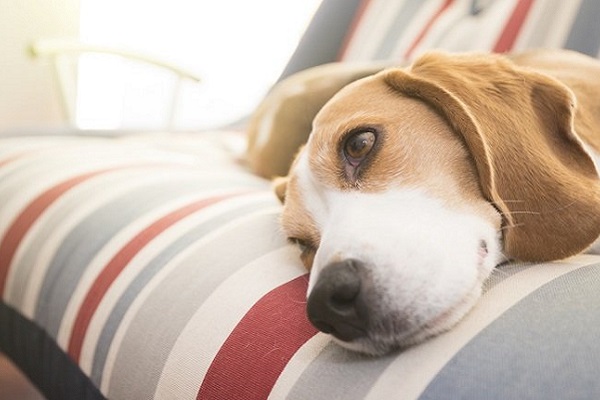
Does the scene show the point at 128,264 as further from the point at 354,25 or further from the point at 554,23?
the point at 354,25

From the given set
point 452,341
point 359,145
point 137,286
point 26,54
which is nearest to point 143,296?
point 137,286

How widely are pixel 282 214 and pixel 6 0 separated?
3042 mm

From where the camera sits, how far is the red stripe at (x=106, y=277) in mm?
1017

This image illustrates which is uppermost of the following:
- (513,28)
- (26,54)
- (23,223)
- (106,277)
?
(513,28)

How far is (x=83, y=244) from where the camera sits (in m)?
1.14

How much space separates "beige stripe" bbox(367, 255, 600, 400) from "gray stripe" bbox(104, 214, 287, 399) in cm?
28

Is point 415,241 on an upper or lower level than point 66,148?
upper

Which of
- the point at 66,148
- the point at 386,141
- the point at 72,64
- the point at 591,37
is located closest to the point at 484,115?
the point at 386,141

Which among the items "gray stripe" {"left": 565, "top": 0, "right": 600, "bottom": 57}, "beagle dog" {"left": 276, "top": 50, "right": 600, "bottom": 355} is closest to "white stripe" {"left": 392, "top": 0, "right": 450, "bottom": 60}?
"gray stripe" {"left": 565, "top": 0, "right": 600, "bottom": 57}

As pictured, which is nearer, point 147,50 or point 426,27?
point 426,27

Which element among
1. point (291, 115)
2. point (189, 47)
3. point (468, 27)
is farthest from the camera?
point (189, 47)

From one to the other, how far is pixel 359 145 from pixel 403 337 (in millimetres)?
299

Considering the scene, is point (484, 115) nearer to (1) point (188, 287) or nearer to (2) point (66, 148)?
(1) point (188, 287)

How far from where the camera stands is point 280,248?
0.97 meters
